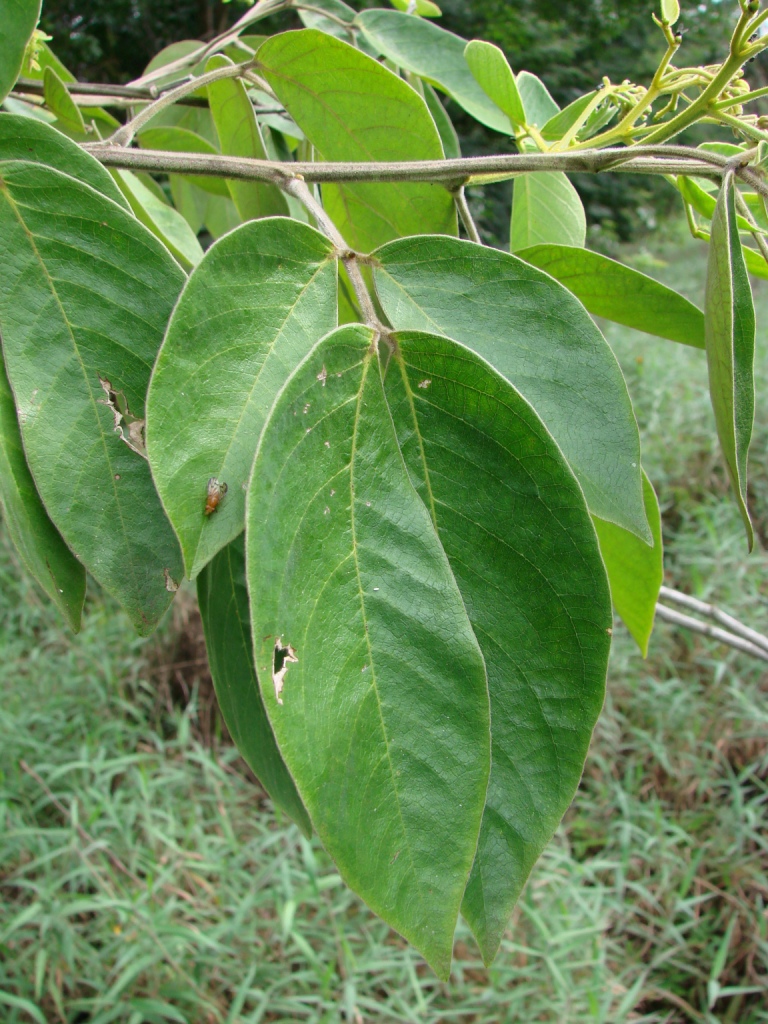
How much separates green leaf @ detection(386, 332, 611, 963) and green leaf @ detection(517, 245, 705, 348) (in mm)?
127

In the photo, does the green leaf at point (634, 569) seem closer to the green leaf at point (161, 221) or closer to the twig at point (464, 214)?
the twig at point (464, 214)

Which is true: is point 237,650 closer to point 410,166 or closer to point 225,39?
point 410,166

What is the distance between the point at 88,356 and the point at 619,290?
0.23 metres

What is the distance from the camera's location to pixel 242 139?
50 centimetres

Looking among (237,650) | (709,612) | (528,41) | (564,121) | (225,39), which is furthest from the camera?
(528,41)

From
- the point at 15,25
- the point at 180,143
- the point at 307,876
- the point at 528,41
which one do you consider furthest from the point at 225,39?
the point at 528,41

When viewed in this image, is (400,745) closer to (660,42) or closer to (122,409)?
(122,409)

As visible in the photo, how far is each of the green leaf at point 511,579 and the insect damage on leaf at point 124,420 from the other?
0.10 meters

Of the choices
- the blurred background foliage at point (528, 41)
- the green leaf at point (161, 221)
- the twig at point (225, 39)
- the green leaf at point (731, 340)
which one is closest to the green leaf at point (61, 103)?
the green leaf at point (161, 221)

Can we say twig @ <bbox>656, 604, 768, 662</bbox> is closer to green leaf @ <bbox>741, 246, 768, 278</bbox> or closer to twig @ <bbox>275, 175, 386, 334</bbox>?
green leaf @ <bbox>741, 246, 768, 278</bbox>

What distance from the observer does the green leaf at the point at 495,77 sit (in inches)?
19.2

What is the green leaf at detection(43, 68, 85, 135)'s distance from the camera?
0.46 m

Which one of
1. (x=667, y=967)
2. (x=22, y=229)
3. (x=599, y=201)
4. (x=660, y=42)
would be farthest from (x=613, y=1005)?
(x=660, y=42)

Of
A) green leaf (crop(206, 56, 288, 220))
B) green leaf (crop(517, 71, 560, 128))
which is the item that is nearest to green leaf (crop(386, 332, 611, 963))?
green leaf (crop(206, 56, 288, 220))
